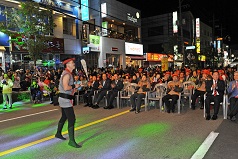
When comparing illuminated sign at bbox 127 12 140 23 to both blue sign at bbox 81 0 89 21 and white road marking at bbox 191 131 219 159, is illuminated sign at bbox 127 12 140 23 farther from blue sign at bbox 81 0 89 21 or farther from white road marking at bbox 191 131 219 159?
white road marking at bbox 191 131 219 159

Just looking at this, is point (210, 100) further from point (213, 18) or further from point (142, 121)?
point (213, 18)

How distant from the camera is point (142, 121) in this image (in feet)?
22.6

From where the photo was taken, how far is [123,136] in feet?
17.8

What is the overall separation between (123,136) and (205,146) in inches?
74.3

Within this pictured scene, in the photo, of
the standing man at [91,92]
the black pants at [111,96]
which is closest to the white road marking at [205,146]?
the black pants at [111,96]

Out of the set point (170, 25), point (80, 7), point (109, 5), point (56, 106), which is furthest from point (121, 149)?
point (170, 25)

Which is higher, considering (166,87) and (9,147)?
(166,87)

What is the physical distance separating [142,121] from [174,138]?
5.98 feet

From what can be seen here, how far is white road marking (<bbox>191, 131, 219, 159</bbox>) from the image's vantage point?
413 centimetres

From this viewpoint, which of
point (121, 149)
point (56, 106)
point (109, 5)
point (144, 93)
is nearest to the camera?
point (121, 149)

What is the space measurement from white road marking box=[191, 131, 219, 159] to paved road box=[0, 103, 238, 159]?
7cm

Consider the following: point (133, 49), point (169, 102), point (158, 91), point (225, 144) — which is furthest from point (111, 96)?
point (133, 49)

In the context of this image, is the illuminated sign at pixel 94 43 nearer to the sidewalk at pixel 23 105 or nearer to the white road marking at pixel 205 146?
the sidewalk at pixel 23 105

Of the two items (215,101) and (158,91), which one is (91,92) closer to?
(158,91)
